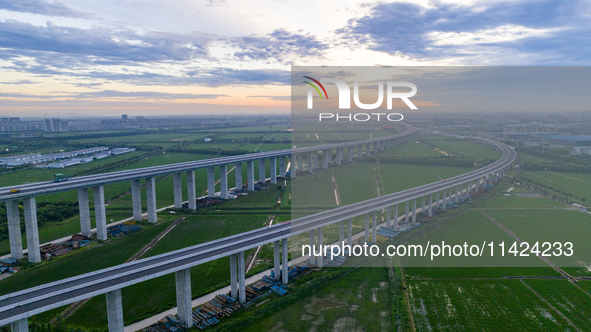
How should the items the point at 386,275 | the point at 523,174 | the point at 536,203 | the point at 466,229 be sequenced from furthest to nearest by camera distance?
the point at 523,174 → the point at 536,203 → the point at 466,229 → the point at 386,275

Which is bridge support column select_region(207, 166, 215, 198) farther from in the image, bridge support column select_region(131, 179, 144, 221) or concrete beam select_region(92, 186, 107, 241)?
concrete beam select_region(92, 186, 107, 241)

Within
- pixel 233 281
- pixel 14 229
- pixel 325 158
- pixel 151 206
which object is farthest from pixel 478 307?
pixel 325 158

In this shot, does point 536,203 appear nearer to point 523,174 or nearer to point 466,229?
point 466,229

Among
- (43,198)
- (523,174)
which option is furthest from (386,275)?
(523,174)

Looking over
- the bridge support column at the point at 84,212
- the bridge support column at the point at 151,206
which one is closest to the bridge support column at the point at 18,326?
the bridge support column at the point at 84,212

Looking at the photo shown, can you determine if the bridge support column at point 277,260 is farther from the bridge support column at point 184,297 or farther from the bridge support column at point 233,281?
the bridge support column at point 184,297

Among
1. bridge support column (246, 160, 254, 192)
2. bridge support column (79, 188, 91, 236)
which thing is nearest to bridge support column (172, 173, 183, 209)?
bridge support column (79, 188, 91, 236)
